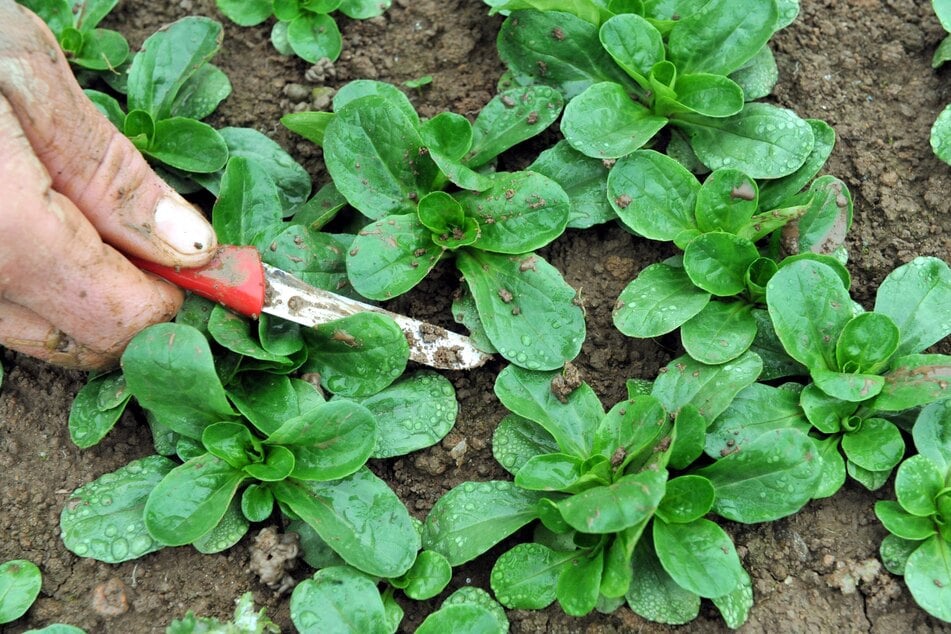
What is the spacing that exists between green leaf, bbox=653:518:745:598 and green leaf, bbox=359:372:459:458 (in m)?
0.68

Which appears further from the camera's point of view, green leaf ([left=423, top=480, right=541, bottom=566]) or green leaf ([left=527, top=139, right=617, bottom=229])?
green leaf ([left=527, top=139, right=617, bottom=229])

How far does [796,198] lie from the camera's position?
8.45ft

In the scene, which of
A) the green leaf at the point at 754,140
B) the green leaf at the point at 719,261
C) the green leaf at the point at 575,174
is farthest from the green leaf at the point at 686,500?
the green leaf at the point at 754,140

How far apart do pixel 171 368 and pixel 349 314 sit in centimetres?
54

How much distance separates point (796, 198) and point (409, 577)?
1623 mm

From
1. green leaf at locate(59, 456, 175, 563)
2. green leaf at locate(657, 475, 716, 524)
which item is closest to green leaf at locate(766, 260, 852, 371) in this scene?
green leaf at locate(657, 475, 716, 524)

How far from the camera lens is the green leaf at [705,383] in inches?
91.9

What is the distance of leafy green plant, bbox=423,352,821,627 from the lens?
7.02ft

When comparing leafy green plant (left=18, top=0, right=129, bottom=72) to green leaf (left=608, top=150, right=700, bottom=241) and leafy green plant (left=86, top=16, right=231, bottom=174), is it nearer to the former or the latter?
leafy green plant (left=86, top=16, right=231, bottom=174)

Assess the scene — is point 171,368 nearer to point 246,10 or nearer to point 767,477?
point 246,10

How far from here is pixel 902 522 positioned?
7.34 ft

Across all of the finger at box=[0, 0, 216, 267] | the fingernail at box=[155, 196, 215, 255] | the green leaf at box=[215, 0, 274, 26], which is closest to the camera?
the finger at box=[0, 0, 216, 267]

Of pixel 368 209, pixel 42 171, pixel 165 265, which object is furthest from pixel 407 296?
pixel 42 171

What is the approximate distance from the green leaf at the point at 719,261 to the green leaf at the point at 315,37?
1446 mm
